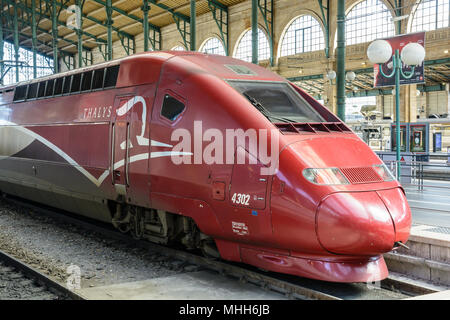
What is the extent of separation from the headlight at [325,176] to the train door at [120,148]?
10.9 feet

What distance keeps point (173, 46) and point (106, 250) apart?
3323 cm

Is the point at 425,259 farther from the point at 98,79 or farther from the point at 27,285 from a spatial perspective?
the point at 98,79

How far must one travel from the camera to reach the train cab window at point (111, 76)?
25.7ft

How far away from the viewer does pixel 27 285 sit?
6.09 m

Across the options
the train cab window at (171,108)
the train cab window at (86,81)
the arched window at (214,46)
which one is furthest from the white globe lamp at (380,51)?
the arched window at (214,46)

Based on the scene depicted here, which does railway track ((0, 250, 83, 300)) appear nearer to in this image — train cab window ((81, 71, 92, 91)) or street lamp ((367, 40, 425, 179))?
train cab window ((81, 71, 92, 91))

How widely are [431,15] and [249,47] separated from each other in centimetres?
1287

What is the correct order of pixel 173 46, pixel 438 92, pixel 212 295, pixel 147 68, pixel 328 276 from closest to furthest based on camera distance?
pixel 328 276, pixel 212 295, pixel 147 68, pixel 173 46, pixel 438 92

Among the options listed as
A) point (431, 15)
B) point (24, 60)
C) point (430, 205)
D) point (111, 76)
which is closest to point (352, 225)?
point (111, 76)
